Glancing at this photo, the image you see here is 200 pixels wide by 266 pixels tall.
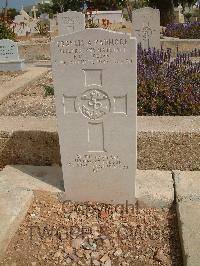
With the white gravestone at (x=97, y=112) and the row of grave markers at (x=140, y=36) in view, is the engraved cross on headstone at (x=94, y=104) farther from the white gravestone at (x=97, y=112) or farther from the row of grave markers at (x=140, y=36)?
the row of grave markers at (x=140, y=36)

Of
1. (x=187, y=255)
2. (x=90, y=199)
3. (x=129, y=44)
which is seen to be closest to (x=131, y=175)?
(x=90, y=199)

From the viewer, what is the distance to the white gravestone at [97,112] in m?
2.64

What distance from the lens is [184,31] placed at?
1333 centimetres

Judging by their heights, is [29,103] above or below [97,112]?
below

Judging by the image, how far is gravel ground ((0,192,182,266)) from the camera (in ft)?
8.40

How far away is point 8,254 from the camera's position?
2.59m

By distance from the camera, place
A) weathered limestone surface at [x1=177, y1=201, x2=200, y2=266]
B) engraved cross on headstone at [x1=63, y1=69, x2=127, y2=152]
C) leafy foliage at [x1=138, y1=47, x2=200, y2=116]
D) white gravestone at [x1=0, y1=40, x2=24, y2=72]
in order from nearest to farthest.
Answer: weathered limestone surface at [x1=177, y1=201, x2=200, y2=266]
engraved cross on headstone at [x1=63, y1=69, x2=127, y2=152]
leafy foliage at [x1=138, y1=47, x2=200, y2=116]
white gravestone at [x1=0, y1=40, x2=24, y2=72]

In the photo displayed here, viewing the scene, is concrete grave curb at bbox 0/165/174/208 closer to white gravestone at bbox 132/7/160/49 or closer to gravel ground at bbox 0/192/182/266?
gravel ground at bbox 0/192/182/266

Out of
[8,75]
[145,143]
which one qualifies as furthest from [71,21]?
[145,143]

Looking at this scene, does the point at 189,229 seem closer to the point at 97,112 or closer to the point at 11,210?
the point at 97,112

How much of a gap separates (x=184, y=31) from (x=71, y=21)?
17.5 feet

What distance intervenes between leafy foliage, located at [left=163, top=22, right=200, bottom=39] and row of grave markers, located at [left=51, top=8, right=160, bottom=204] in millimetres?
10776

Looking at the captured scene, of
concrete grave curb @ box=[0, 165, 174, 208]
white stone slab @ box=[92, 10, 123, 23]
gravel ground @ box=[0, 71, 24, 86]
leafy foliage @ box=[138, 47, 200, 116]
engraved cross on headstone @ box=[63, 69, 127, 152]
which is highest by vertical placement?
white stone slab @ box=[92, 10, 123, 23]

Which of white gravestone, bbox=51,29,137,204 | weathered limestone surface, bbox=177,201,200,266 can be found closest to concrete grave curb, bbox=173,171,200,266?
weathered limestone surface, bbox=177,201,200,266
